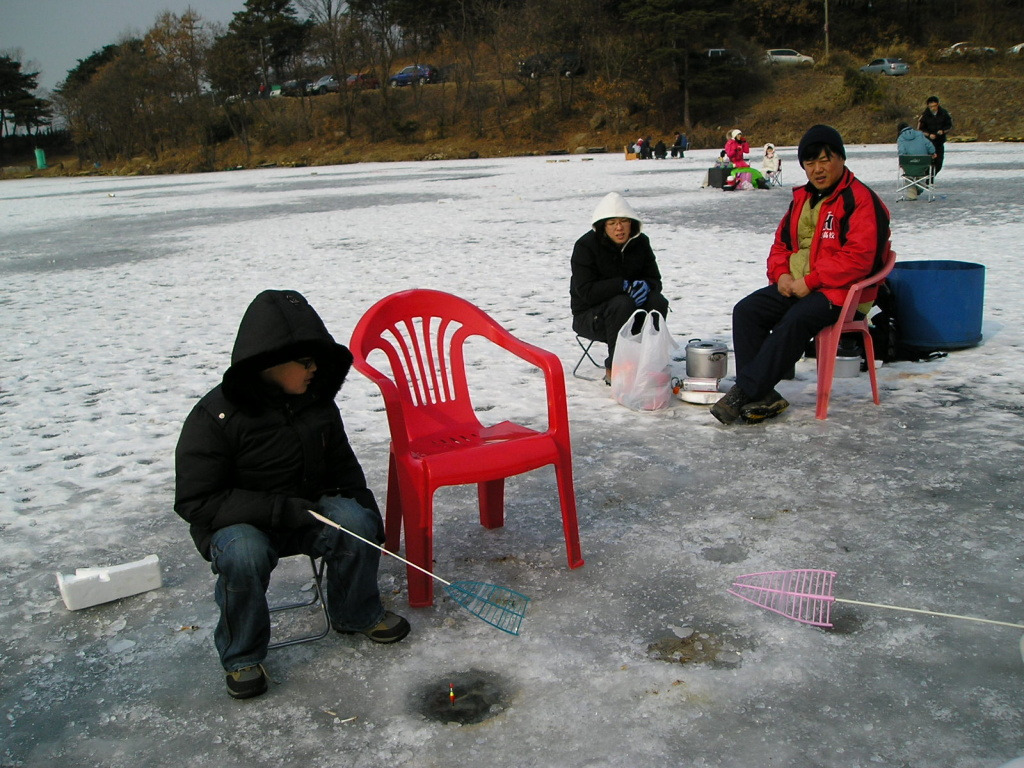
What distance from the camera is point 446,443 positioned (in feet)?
11.7

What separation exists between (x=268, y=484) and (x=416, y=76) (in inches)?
2481

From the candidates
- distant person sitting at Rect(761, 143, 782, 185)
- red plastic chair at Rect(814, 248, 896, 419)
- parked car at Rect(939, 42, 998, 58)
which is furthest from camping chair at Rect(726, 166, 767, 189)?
parked car at Rect(939, 42, 998, 58)

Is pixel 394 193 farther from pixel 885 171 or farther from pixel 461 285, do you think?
pixel 461 285

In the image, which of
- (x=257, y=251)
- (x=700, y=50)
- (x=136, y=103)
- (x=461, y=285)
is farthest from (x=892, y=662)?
(x=136, y=103)

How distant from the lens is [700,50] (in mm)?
53812

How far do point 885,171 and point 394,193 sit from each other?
36.5ft

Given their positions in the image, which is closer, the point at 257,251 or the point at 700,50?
the point at 257,251

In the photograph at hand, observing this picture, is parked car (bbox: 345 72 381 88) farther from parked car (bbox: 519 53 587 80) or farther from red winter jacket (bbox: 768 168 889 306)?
red winter jacket (bbox: 768 168 889 306)

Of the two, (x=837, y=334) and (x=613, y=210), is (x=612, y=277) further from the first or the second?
(x=837, y=334)

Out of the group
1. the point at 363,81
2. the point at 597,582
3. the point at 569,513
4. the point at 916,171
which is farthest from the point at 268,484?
the point at 363,81

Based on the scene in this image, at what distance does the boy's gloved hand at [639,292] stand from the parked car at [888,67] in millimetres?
49323

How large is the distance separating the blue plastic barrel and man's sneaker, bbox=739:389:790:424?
4.74 feet

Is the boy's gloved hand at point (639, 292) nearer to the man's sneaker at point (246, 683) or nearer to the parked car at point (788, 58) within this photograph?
the man's sneaker at point (246, 683)

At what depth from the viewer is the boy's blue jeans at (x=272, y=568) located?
2.61 m
